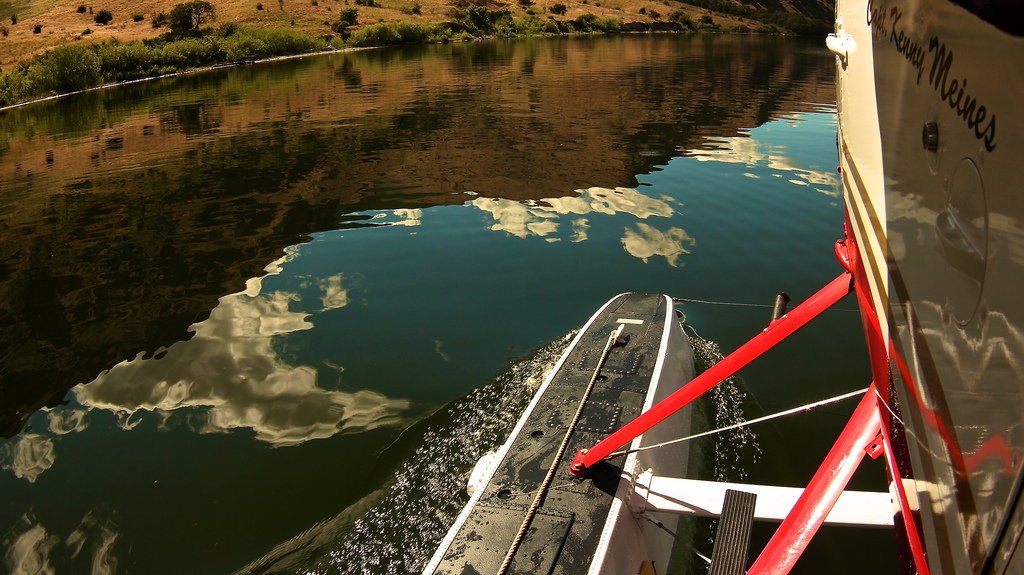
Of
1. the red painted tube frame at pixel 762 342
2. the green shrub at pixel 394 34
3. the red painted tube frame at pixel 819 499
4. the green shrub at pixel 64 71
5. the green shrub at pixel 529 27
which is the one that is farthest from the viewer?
the green shrub at pixel 529 27

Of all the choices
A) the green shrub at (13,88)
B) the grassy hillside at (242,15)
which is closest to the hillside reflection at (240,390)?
the green shrub at (13,88)

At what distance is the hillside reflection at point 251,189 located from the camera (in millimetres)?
9039

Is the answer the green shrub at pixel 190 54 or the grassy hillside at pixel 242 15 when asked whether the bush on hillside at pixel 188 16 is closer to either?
the grassy hillside at pixel 242 15

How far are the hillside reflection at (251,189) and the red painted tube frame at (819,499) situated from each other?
17.5ft

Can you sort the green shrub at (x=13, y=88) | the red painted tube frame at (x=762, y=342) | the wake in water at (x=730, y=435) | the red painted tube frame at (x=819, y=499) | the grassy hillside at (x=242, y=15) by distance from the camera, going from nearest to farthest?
the red painted tube frame at (x=819, y=499), the red painted tube frame at (x=762, y=342), the wake in water at (x=730, y=435), the green shrub at (x=13, y=88), the grassy hillside at (x=242, y=15)

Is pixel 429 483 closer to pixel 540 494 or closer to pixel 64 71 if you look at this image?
pixel 540 494

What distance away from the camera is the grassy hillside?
8093cm

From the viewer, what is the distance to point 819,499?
3.36 m

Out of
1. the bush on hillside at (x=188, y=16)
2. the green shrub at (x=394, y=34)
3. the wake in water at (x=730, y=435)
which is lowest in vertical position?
the wake in water at (x=730, y=435)

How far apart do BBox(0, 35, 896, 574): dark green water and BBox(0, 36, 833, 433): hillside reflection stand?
3.4 inches

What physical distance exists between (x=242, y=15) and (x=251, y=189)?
9458 cm

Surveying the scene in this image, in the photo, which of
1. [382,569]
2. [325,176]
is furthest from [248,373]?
[325,176]

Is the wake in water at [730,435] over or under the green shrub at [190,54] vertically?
under

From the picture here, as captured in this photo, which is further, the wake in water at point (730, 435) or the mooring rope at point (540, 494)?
the wake in water at point (730, 435)
